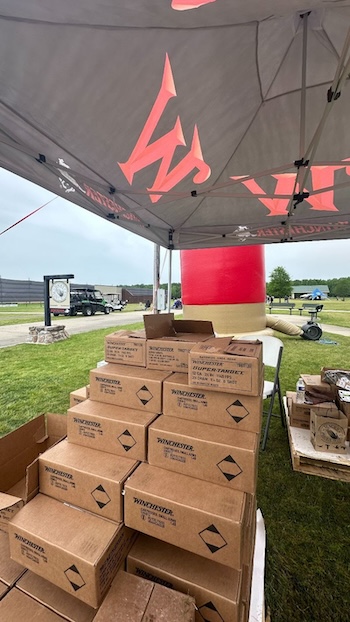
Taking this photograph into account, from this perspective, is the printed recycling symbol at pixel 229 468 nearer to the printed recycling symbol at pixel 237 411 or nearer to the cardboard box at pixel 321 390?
the printed recycling symbol at pixel 237 411

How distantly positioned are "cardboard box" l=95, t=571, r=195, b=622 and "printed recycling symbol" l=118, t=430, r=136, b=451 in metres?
0.41

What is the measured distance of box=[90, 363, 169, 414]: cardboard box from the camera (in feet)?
3.84

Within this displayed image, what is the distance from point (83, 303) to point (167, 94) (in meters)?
16.0

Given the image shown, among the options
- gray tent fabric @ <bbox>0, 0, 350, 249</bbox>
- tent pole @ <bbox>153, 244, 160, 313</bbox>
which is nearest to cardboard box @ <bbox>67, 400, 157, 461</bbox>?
gray tent fabric @ <bbox>0, 0, 350, 249</bbox>

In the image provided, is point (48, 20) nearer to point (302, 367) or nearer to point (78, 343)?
point (302, 367)

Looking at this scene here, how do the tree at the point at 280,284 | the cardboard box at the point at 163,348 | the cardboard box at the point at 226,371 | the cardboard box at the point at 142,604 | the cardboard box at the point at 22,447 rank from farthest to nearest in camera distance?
1. the tree at the point at 280,284
2. the cardboard box at the point at 22,447
3. the cardboard box at the point at 163,348
4. the cardboard box at the point at 226,371
5. the cardboard box at the point at 142,604

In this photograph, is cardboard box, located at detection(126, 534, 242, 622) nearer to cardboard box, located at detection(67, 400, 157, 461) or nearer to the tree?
cardboard box, located at detection(67, 400, 157, 461)

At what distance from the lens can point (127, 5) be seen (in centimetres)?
94

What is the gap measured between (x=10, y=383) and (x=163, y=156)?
414 centimetres

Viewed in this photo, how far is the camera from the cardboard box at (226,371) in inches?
39.9

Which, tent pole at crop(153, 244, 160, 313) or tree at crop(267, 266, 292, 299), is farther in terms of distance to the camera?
tree at crop(267, 266, 292, 299)

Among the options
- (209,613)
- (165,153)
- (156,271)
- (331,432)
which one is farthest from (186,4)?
(156,271)

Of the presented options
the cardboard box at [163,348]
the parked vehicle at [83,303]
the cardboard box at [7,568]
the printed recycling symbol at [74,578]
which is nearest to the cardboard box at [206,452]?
the cardboard box at [163,348]

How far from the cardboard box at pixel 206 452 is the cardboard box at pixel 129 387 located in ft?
0.38
